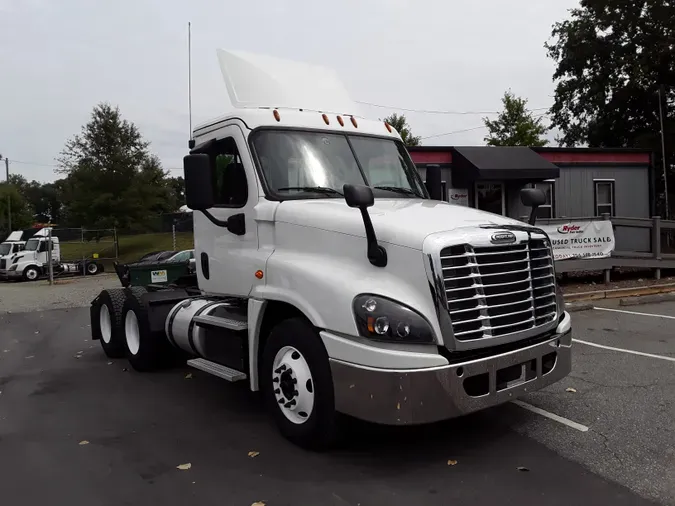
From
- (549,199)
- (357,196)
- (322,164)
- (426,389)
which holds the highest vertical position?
(549,199)

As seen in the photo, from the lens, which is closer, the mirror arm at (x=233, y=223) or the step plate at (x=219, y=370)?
the step plate at (x=219, y=370)

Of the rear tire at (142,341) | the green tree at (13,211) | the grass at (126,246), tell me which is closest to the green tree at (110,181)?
the grass at (126,246)

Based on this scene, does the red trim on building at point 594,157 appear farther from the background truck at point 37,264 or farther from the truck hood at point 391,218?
the background truck at point 37,264

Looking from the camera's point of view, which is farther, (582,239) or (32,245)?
(32,245)

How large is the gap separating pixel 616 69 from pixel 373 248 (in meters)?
30.9

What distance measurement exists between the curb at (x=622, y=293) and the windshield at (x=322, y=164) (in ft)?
22.7

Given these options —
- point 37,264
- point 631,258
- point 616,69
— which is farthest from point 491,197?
point 37,264

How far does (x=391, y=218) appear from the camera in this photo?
433 cm

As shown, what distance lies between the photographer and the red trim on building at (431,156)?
16.2 meters

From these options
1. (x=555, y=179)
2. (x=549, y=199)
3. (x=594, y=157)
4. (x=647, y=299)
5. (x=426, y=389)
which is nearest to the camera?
(x=426, y=389)

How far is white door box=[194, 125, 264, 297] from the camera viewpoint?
510cm

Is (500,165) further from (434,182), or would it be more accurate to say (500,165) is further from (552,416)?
(552,416)

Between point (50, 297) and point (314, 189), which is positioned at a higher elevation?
point (314, 189)

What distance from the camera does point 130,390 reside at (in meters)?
6.44
